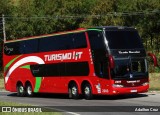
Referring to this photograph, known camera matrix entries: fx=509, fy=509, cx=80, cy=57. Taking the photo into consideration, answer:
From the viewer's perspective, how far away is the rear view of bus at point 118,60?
88.1 feet

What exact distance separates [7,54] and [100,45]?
1127 centimetres

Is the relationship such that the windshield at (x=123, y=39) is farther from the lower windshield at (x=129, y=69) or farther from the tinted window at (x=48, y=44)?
the tinted window at (x=48, y=44)

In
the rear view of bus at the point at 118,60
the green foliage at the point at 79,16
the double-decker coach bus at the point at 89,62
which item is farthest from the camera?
the green foliage at the point at 79,16

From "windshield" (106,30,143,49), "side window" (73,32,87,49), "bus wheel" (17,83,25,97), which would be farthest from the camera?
"bus wheel" (17,83,25,97)

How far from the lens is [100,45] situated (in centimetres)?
2727

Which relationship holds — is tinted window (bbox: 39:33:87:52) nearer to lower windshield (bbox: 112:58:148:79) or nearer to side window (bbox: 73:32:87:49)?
side window (bbox: 73:32:87:49)

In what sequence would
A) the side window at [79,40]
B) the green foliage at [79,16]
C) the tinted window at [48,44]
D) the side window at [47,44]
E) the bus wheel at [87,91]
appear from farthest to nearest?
1. the green foliage at [79,16]
2. the side window at [47,44]
3. the tinted window at [48,44]
4. the bus wheel at [87,91]
5. the side window at [79,40]

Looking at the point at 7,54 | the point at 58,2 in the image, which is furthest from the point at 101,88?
the point at 58,2

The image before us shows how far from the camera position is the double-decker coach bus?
2702 centimetres

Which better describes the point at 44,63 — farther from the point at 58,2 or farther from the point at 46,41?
the point at 58,2

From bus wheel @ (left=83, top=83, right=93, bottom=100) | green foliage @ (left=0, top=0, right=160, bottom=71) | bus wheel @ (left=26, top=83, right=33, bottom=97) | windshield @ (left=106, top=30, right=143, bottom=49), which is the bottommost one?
bus wheel @ (left=83, top=83, right=93, bottom=100)

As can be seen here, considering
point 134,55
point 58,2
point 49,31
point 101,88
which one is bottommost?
point 101,88

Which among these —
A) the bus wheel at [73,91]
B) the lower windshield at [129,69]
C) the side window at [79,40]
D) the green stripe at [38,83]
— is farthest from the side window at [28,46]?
the lower windshield at [129,69]

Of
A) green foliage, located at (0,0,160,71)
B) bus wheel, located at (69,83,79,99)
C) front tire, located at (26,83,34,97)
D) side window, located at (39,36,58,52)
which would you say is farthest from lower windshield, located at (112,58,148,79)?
green foliage, located at (0,0,160,71)
